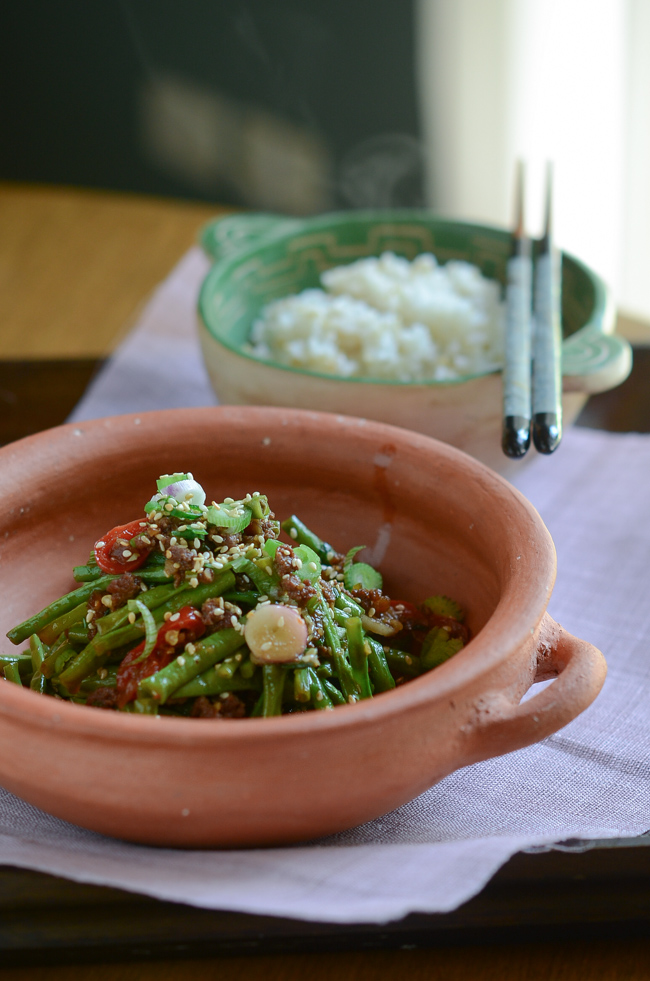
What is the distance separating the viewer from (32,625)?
1167mm

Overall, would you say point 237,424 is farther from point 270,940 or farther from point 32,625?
point 270,940

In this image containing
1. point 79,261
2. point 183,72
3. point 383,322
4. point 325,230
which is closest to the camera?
point 383,322

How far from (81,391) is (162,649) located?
1222mm

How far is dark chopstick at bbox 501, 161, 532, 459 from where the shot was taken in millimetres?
1316

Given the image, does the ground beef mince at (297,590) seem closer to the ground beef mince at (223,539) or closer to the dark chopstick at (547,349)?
the ground beef mince at (223,539)

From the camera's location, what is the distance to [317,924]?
0.90 m

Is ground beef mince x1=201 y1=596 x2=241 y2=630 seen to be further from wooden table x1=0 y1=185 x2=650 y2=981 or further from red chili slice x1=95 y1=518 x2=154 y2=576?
wooden table x1=0 y1=185 x2=650 y2=981

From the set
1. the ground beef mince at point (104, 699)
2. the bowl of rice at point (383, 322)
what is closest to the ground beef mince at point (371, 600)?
the ground beef mince at point (104, 699)

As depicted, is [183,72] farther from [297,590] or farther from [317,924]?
[317,924]

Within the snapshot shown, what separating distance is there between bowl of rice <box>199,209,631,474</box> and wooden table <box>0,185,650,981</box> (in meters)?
0.38

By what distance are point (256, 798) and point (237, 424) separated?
66cm

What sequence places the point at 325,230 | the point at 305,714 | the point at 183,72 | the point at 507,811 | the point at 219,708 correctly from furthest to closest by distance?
the point at 183,72 → the point at 325,230 → the point at 507,811 → the point at 219,708 → the point at 305,714

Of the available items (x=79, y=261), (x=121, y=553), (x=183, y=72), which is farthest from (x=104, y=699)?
(x=183, y=72)

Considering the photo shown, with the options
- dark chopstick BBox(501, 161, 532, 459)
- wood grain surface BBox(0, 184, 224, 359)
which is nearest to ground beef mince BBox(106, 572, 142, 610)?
dark chopstick BBox(501, 161, 532, 459)
